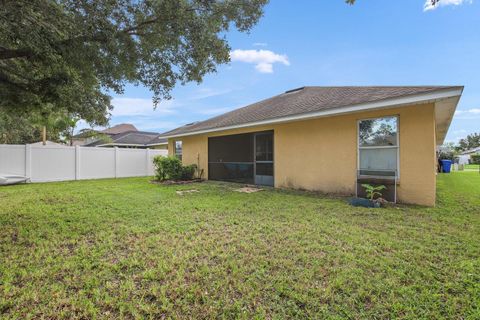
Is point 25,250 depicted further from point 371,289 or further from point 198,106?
point 198,106

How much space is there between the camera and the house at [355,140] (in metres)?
6.09

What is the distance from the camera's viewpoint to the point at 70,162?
43.5 ft

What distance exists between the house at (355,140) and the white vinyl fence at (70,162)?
7.36 meters

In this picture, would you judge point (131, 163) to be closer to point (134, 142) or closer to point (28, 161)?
point (28, 161)

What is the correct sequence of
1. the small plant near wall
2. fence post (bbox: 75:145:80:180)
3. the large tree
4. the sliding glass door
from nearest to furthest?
the large tree, the small plant near wall, the sliding glass door, fence post (bbox: 75:145:80:180)

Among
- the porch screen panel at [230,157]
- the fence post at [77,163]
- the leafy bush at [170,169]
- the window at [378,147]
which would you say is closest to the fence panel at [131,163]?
the fence post at [77,163]

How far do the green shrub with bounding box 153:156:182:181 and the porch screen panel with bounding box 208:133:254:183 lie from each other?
1.64 metres

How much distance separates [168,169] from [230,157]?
3437mm

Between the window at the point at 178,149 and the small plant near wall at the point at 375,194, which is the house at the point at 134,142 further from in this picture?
the small plant near wall at the point at 375,194

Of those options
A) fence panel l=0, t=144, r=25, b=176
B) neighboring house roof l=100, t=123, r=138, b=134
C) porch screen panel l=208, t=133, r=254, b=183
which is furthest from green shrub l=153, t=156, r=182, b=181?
neighboring house roof l=100, t=123, r=138, b=134

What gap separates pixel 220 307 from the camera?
2.23m

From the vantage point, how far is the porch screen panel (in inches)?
491

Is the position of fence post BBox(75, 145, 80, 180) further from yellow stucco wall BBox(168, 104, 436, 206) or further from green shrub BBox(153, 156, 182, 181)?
yellow stucco wall BBox(168, 104, 436, 206)

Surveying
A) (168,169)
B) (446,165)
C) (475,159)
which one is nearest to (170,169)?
(168,169)
